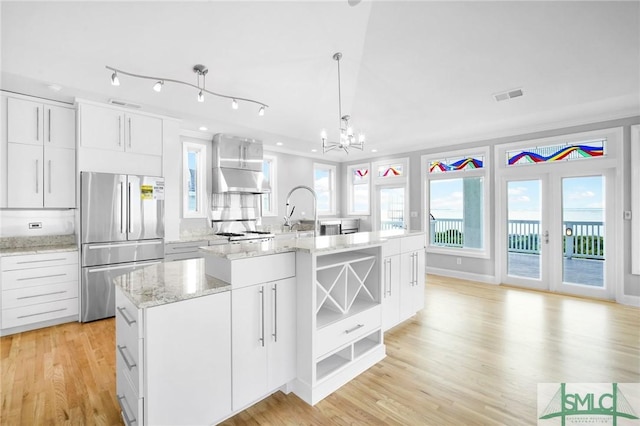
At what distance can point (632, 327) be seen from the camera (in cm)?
330

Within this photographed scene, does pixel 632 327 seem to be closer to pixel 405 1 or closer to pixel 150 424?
pixel 405 1

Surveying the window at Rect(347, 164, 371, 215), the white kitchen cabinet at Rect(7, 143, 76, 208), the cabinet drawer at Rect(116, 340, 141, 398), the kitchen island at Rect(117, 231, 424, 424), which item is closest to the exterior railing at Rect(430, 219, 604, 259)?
the window at Rect(347, 164, 371, 215)

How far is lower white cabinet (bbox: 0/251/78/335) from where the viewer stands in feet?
10.5

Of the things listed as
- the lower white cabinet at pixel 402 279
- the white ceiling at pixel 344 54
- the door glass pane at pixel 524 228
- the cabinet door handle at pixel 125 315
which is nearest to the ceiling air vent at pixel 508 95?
the white ceiling at pixel 344 54

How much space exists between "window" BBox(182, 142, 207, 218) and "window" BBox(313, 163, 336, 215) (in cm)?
291

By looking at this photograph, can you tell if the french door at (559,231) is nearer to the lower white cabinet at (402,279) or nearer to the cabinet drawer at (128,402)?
the lower white cabinet at (402,279)

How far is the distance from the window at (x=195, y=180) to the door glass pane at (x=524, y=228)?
5386 mm

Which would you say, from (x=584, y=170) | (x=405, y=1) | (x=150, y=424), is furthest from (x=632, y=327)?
(x=150, y=424)

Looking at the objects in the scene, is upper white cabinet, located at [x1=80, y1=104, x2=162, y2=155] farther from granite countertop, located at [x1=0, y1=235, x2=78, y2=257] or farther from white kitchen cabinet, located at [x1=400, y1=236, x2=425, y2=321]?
white kitchen cabinet, located at [x1=400, y1=236, x2=425, y2=321]

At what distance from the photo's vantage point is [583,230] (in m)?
4.52

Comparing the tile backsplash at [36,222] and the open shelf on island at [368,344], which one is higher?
the tile backsplash at [36,222]

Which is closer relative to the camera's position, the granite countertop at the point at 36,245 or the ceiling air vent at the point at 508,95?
the granite countertop at the point at 36,245

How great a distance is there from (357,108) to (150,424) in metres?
4.08

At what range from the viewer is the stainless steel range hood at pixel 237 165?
5105mm
